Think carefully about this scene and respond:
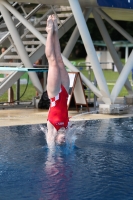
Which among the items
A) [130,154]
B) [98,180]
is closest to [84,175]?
[98,180]

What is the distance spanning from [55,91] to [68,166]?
5.45 ft

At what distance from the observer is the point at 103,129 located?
11312 millimetres

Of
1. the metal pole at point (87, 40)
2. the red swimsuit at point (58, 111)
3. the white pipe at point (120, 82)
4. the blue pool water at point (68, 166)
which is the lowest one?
the blue pool water at point (68, 166)

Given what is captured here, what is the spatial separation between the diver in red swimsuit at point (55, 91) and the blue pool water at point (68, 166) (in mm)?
307

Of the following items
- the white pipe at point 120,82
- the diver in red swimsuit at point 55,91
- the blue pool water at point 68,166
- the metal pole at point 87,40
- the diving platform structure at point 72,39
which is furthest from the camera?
the white pipe at point 120,82

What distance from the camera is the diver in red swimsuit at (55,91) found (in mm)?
8719

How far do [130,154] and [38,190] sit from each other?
266 cm

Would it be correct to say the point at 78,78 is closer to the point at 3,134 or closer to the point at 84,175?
the point at 3,134

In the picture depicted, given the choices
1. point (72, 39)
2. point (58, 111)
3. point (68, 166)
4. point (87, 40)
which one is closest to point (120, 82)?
point (87, 40)

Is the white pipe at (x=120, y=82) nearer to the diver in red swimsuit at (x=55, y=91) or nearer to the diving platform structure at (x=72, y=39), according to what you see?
the diving platform structure at (x=72, y=39)

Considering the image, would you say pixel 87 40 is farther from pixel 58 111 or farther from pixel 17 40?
pixel 58 111

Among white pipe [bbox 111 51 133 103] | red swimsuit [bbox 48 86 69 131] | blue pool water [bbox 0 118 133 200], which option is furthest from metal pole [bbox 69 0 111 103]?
red swimsuit [bbox 48 86 69 131]

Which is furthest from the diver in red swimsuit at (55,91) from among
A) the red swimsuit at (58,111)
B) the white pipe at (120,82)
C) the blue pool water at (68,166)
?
the white pipe at (120,82)

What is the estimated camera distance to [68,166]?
7.50m
